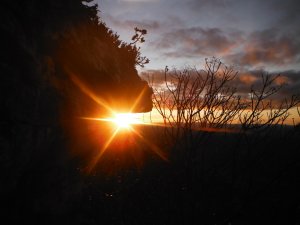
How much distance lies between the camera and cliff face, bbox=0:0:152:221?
5.47 metres

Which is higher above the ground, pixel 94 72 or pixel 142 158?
pixel 94 72

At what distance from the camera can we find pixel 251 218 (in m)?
11.2

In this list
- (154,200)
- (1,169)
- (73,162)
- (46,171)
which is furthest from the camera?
A: (154,200)

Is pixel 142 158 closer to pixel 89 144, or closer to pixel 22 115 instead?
pixel 89 144

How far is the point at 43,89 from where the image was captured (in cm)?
639

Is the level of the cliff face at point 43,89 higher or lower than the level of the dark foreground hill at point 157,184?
higher

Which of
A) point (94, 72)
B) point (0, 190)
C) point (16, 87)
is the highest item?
point (94, 72)

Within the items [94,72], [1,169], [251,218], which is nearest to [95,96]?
[94,72]

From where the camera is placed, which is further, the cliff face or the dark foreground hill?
the cliff face

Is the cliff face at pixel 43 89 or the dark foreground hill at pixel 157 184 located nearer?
the dark foreground hill at pixel 157 184

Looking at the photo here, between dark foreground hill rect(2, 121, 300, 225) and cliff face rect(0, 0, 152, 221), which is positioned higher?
cliff face rect(0, 0, 152, 221)

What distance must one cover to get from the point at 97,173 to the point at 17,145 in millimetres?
8364

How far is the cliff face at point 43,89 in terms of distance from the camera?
17.9ft

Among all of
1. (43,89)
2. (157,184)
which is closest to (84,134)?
(43,89)
